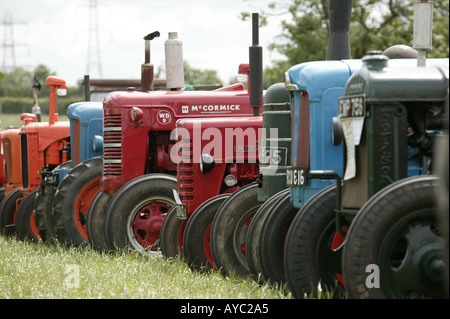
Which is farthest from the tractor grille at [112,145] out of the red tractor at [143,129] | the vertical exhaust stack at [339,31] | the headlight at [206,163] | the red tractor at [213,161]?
the vertical exhaust stack at [339,31]

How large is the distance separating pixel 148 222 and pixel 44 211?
2.35 m

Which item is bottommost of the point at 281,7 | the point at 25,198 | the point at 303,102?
the point at 25,198

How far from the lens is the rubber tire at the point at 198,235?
288 inches

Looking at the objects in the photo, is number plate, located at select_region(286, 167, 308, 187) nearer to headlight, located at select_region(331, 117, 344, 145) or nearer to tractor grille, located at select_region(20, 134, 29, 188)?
headlight, located at select_region(331, 117, 344, 145)

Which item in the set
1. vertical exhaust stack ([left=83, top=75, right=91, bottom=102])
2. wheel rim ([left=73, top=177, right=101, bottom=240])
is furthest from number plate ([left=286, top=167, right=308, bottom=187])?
vertical exhaust stack ([left=83, top=75, right=91, bottom=102])

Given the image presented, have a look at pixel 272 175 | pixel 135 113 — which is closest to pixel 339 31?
pixel 272 175

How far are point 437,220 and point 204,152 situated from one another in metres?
3.93

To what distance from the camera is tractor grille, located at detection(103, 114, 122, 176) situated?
9180 mm

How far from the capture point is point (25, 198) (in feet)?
38.3

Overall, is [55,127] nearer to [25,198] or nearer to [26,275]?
[25,198]

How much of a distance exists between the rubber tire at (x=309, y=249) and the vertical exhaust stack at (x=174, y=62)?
4.66 m

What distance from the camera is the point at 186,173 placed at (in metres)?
7.96
